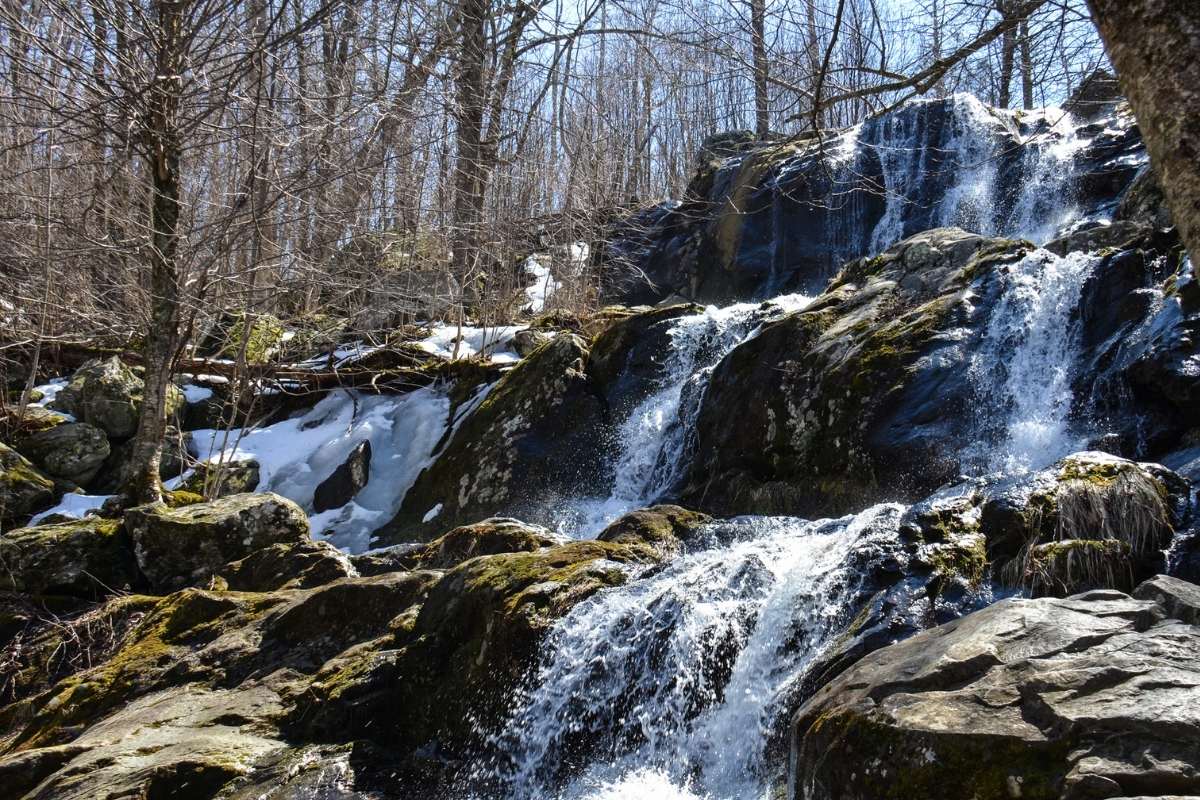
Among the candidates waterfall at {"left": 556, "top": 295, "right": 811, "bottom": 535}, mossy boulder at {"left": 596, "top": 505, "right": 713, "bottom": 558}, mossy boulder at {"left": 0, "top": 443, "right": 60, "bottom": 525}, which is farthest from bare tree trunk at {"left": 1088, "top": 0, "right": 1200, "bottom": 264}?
mossy boulder at {"left": 0, "top": 443, "right": 60, "bottom": 525}

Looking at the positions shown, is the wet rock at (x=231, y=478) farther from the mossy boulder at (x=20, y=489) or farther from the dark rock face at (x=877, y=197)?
the dark rock face at (x=877, y=197)

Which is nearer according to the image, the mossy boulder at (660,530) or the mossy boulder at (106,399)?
the mossy boulder at (660,530)

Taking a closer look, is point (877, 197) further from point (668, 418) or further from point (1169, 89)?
point (1169, 89)

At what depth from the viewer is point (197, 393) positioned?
11.6m

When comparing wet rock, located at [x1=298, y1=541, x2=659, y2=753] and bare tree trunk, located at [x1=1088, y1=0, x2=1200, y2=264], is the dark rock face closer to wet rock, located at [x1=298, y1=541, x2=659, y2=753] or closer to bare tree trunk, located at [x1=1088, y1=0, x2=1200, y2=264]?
wet rock, located at [x1=298, y1=541, x2=659, y2=753]

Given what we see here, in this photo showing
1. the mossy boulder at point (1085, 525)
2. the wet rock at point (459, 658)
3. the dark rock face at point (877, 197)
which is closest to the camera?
the mossy boulder at point (1085, 525)

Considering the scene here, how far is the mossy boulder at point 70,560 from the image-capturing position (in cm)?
640

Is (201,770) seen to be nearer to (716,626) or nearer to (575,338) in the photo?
(716,626)

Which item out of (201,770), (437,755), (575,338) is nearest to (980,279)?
(575,338)

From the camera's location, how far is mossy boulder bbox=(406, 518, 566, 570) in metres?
6.13

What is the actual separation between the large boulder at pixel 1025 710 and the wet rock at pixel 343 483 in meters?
7.96

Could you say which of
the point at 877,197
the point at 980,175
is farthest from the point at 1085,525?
the point at 877,197

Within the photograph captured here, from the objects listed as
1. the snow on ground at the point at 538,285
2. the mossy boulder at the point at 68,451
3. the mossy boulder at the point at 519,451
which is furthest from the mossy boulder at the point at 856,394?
the snow on ground at the point at 538,285

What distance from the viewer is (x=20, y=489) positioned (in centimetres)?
855
